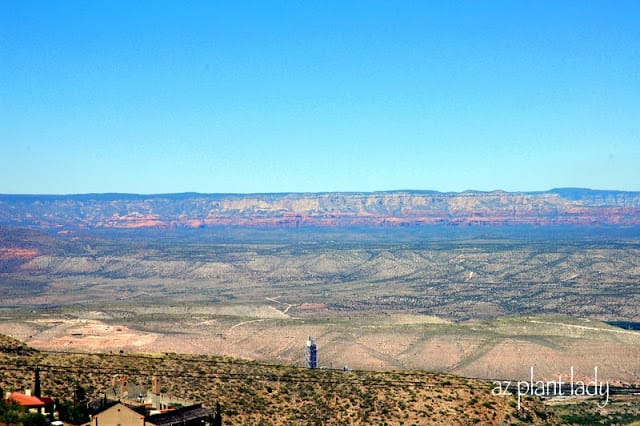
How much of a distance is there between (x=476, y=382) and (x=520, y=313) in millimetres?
80936

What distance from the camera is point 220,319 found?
120688 millimetres

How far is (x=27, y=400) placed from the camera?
127ft

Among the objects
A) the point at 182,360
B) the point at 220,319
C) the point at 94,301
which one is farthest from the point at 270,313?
the point at 182,360

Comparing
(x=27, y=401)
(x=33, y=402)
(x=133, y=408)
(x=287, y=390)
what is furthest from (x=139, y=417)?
(x=287, y=390)

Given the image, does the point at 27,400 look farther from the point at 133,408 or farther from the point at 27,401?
the point at 133,408

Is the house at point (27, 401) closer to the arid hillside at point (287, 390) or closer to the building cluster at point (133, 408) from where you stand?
the building cluster at point (133, 408)

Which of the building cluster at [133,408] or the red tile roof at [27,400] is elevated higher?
the red tile roof at [27,400]

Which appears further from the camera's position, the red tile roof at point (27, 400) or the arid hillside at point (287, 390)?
the arid hillside at point (287, 390)

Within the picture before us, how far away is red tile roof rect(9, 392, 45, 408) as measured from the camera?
38.1 m

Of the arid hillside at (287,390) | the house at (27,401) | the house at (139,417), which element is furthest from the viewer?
the arid hillside at (287,390)

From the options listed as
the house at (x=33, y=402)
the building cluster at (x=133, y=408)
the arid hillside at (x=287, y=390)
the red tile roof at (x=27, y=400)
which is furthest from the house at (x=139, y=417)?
the arid hillside at (x=287, y=390)

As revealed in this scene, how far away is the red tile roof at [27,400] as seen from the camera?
125ft

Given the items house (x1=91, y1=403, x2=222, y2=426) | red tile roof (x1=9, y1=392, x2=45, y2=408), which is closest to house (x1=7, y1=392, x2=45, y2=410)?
red tile roof (x1=9, y1=392, x2=45, y2=408)

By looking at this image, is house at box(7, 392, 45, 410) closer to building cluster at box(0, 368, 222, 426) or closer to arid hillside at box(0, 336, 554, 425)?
building cluster at box(0, 368, 222, 426)
